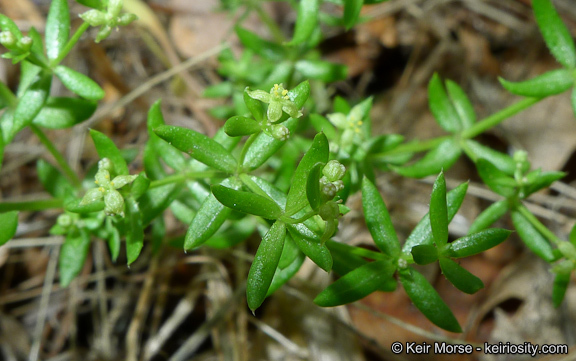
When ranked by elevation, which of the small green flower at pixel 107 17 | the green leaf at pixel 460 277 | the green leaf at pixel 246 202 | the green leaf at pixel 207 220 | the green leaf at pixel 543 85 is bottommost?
the green leaf at pixel 460 277

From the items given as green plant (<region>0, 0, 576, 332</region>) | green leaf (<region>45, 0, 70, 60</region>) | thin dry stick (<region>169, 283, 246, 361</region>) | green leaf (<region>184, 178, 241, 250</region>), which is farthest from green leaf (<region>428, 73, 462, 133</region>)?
green leaf (<region>45, 0, 70, 60</region>)

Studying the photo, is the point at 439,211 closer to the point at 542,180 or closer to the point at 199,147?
the point at 542,180

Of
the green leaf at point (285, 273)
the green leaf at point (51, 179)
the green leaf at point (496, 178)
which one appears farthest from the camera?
the green leaf at point (51, 179)

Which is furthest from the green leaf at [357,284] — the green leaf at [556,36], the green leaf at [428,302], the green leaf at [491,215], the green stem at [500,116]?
the green leaf at [556,36]

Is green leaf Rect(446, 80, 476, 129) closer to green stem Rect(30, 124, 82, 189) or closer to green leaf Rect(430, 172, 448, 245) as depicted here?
green leaf Rect(430, 172, 448, 245)

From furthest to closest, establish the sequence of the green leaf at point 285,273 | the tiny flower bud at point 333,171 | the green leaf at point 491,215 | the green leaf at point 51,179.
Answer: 1. the green leaf at point 51,179
2. the green leaf at point 491,215
3. the green leaf at point 285,273
4. the tiny flower bud at point 333,171

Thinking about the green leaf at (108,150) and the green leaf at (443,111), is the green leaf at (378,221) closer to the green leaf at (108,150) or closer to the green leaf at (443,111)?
the green leaf at (443,111)
